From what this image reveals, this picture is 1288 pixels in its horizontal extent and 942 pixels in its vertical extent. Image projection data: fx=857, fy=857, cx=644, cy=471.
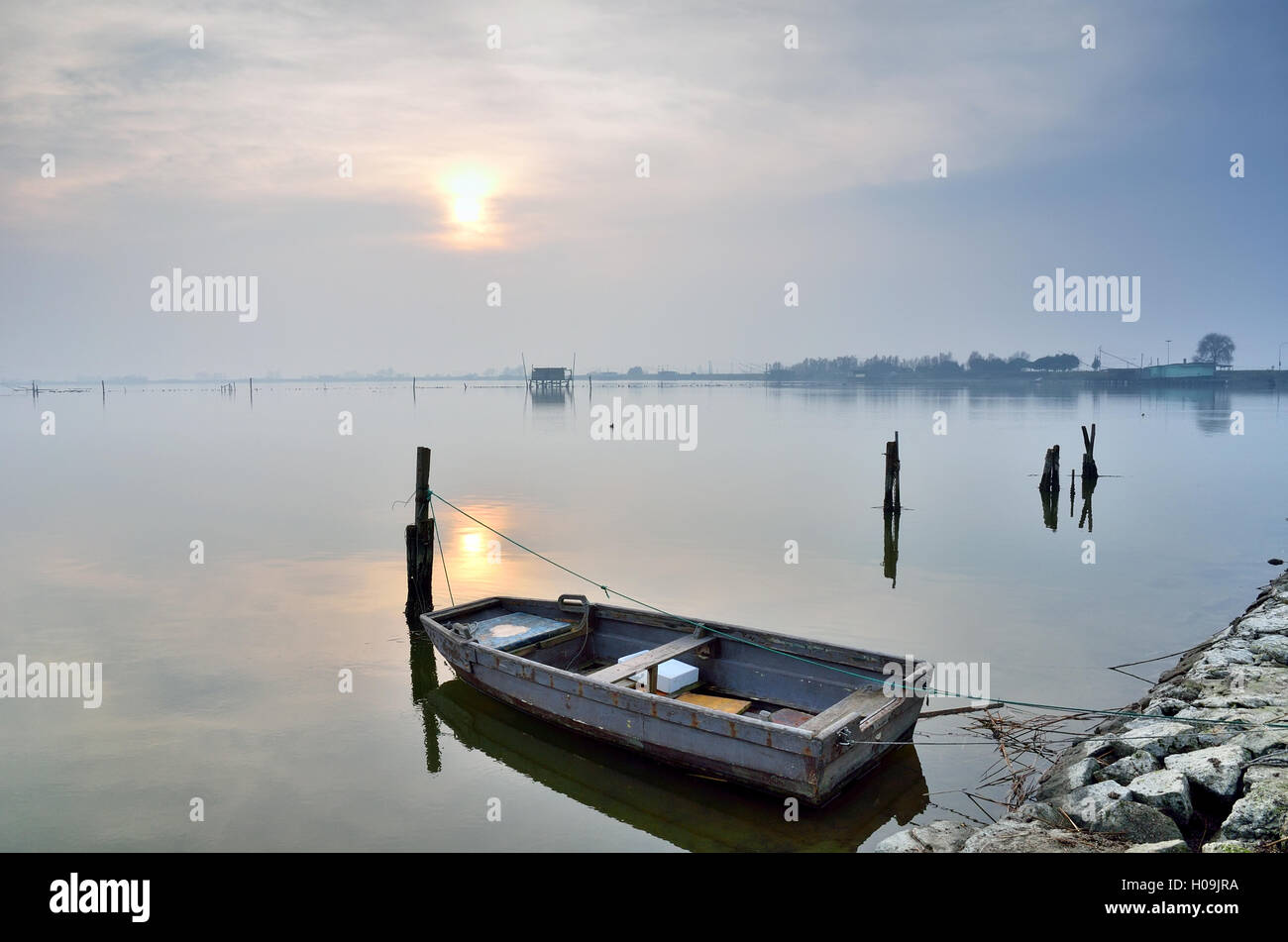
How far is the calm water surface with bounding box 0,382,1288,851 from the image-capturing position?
32.8ft

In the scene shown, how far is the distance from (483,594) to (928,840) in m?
12.7

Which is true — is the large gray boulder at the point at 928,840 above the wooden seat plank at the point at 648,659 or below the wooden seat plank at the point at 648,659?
below

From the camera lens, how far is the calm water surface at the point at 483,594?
1000 centimetres

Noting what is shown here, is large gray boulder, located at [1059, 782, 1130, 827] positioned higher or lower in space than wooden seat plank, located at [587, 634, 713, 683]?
lower

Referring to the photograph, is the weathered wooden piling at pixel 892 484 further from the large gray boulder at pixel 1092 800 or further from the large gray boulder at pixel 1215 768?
the large gray boulder at pixel 1092 800

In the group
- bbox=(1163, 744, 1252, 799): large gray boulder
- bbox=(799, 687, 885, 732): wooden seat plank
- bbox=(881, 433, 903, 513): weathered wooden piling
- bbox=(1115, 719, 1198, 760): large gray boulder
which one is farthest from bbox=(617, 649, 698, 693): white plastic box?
bbox=(881, 433, 903, 513): weathered wooden piling

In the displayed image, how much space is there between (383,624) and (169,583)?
6.69 meters

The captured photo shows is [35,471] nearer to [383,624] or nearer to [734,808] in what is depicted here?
[383,624]

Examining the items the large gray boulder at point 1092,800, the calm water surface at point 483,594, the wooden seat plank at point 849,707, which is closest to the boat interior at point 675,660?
the wooden seat plank at point 849,707

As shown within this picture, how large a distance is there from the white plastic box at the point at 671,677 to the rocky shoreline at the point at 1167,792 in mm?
4075

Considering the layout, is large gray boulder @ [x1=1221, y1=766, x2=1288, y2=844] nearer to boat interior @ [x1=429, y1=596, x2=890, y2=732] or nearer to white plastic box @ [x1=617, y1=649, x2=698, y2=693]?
boat interior @ [x1=429, y1=596, x2=890, y2=732]

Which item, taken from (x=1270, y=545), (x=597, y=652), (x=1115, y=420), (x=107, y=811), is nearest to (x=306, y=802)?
(x=107, y=811)

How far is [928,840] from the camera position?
26.4ft
